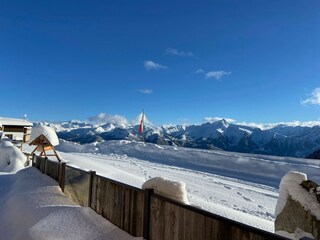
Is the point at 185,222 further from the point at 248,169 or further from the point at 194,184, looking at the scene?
the point at 248,169

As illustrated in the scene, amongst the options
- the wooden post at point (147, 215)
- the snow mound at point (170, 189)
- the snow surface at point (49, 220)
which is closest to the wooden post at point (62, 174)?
the snow surface at point (49, 220)

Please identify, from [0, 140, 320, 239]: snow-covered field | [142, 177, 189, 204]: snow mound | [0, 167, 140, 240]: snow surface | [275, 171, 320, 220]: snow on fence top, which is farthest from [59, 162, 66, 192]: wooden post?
[275, 171, 320, 220]: snow on fence top

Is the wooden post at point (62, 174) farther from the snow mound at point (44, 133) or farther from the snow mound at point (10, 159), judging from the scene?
the snow mound at point (10, 159)

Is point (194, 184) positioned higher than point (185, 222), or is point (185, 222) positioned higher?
point (185, 222)

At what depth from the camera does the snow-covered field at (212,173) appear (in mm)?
13304

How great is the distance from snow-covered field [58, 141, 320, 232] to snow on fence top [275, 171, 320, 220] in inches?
146

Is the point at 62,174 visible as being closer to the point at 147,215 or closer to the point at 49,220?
the point at 49,220

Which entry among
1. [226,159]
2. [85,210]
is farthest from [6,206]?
[226,159]

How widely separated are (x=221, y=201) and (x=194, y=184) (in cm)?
452

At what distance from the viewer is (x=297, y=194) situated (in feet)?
20.0

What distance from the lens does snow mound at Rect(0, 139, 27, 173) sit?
20.4 m

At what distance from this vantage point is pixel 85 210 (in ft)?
25.3

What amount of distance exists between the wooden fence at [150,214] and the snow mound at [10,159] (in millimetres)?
13089

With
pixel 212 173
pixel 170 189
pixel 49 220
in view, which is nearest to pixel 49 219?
pixel 49 220
